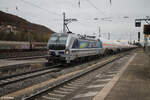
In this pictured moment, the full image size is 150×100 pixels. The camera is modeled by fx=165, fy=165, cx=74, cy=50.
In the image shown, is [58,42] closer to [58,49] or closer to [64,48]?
[58,49]

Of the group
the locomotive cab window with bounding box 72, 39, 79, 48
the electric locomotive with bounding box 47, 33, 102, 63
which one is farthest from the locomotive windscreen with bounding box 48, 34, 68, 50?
the locomotive cab window with bounding box 72, 39, 79, 48

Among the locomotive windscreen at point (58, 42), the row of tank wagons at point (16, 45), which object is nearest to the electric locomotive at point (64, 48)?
the locomotive windscreen at point (58, 42)

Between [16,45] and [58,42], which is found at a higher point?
[58,42]

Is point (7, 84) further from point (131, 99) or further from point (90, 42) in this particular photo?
point (90, 42)

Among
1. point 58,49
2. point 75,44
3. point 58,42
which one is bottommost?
point 58,49

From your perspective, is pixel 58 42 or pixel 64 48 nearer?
pixel 64 48

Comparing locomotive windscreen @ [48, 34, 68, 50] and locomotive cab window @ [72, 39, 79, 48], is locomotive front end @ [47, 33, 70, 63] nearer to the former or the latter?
locomotive windscreen @ [48, 34, 68, 50]

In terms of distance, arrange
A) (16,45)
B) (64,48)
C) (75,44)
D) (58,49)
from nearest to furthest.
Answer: (64,48) → (58,49) → (75,44) → (16,45)

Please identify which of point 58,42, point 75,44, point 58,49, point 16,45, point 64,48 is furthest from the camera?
point 16,45

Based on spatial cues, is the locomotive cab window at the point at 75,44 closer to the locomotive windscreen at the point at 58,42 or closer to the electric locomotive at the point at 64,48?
the electric locomotive at the point at 64,48

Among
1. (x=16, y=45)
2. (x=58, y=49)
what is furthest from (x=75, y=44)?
(x=16, y=45)

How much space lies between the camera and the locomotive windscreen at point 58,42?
1466cm

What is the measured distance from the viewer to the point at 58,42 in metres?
15.0

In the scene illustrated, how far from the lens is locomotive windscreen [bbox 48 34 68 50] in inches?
577
